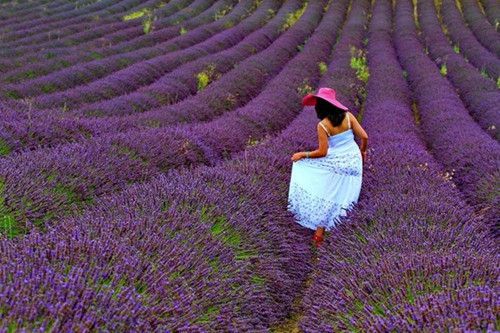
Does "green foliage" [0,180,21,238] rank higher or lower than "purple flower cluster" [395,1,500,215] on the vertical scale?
higher

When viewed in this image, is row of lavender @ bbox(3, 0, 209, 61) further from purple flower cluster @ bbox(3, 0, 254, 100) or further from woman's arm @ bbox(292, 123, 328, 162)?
woman's arm @ bbox(292, 123, 328, 162)

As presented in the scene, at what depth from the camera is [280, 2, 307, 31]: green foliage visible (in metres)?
20.9

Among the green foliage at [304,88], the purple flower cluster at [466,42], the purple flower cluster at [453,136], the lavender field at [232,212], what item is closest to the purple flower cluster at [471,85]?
the lavender field at [232,212]

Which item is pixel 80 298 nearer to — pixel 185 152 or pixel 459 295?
pixel 459 295

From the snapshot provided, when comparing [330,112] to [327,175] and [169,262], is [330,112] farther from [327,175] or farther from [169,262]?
[169,262]

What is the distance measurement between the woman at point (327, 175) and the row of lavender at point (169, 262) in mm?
434

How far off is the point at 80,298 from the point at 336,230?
256cm

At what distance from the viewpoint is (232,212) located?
12.6ft

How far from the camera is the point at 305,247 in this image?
449 centimetres

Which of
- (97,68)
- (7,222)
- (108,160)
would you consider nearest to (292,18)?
(97,68)

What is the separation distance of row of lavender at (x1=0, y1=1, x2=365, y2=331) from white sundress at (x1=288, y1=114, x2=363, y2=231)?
424 millimetres

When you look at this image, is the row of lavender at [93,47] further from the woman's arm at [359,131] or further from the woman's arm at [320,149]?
the woman's arm at [359,131]

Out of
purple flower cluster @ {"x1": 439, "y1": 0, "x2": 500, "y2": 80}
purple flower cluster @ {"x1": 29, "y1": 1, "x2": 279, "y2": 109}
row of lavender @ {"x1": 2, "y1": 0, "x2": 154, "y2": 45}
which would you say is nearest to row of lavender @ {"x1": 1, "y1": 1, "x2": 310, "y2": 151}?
purple flower cluster @ {"x1": 29, "y1": 1, "x2": 279, "y2": 109}

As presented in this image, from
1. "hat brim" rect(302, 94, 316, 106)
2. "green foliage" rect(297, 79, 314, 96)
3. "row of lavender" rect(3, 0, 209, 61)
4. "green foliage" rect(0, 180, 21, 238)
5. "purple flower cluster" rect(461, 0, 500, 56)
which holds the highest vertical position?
"green foliage" rect(0, 180, 21, 238)
